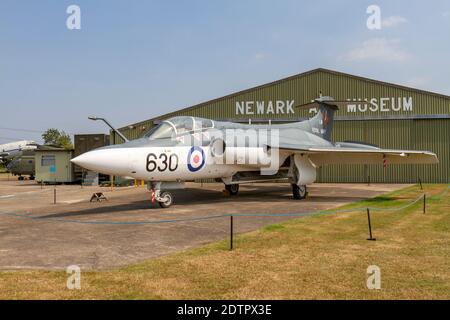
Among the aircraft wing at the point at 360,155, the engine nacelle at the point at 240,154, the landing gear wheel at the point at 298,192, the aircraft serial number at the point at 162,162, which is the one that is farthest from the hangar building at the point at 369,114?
the aircraft serial number at the point at 162,162

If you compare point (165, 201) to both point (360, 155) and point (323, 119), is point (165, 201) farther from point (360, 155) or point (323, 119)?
point (323, 119)

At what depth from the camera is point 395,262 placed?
5.95 meters

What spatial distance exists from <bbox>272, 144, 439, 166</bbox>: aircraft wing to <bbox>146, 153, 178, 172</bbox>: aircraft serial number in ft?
14.9

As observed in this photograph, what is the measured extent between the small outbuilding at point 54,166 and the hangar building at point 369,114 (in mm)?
14389

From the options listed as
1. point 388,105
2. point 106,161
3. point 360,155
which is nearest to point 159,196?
point 106,161

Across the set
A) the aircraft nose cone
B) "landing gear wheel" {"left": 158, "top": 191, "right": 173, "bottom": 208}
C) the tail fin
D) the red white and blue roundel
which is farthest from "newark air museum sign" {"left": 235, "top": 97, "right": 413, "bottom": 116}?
the aircraft nose cone

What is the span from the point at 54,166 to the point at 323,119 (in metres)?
22.0

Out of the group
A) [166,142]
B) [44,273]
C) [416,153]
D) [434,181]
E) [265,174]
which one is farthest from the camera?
[434,181]

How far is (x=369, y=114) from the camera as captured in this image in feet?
86.9

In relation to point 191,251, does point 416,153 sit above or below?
above

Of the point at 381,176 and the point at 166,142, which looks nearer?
the point at 166,142
